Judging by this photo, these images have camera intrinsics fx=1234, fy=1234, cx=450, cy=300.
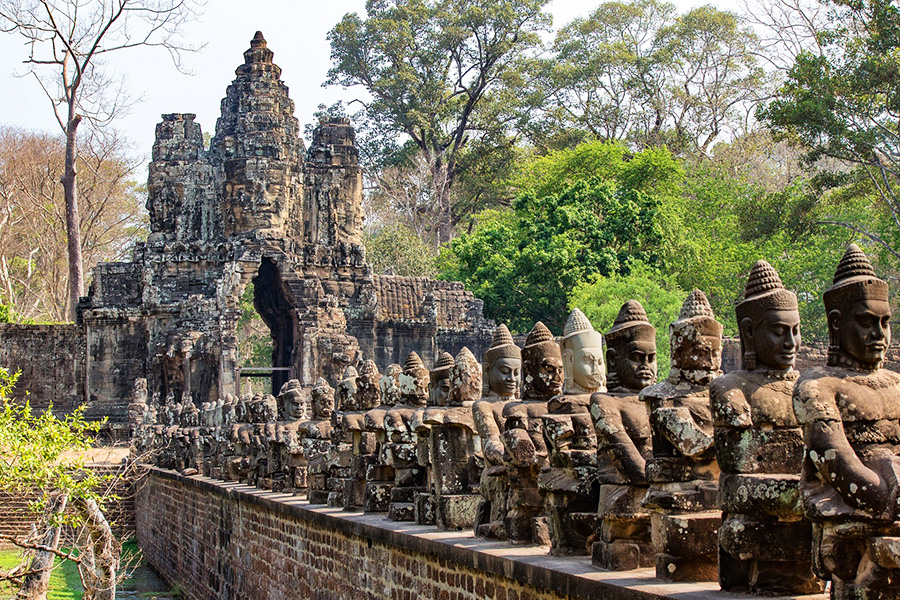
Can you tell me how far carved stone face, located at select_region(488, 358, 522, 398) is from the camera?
28.7 ft

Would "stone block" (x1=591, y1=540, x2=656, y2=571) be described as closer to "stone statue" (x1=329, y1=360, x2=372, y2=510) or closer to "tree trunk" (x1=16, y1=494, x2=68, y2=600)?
"stone statue" (x1=329, y1=360, x2=372, y2=510)

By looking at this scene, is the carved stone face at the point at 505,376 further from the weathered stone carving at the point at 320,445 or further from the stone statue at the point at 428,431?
the weathered stone carving at the point at 320,445

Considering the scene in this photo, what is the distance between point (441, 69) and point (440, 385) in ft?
133

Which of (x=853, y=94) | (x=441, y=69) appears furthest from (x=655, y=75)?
(x=853, y=94)

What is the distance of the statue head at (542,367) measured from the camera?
800cm

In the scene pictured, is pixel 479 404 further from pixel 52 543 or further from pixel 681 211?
pixel 681 211

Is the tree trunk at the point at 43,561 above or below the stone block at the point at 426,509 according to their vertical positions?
below

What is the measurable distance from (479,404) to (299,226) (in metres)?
24.2

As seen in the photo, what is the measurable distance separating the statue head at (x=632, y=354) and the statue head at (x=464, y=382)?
2.36 m

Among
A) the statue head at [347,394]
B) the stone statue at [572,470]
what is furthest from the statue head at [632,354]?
the statue head at [347,394]

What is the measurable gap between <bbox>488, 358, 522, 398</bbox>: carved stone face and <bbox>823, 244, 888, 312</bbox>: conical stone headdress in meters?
3.86

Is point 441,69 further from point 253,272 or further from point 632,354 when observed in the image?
point 632,354

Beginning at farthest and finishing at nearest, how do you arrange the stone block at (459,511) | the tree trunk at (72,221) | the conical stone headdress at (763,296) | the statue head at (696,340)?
1. the tree trunk at (72,221)
2. the stone block at (459,511)
3. the statue head at (696,340)
4. the conical stone headdress at (763,296)

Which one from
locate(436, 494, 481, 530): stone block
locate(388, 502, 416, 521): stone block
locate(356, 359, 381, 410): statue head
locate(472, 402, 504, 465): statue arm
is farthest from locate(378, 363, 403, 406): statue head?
locate(472, 402, 504, 465): statue arm
